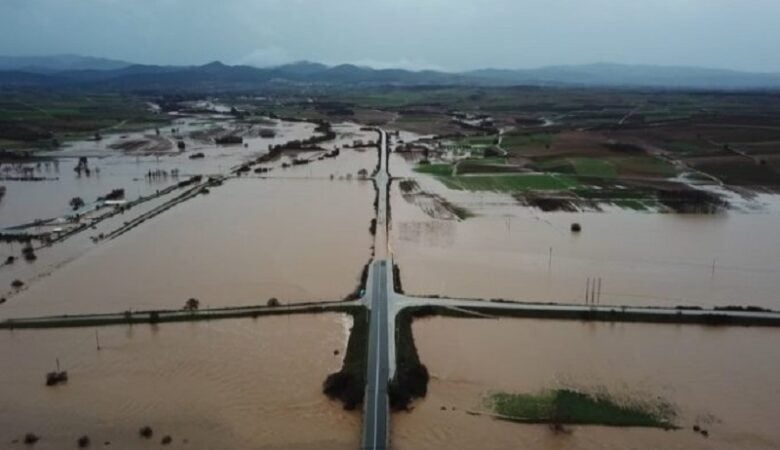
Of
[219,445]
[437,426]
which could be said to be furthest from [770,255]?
[219,445]

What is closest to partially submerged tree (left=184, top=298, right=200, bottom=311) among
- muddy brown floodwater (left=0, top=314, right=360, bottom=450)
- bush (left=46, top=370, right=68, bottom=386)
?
muddy brown floodwater (left=0, top=314, right=360, bottom=450)

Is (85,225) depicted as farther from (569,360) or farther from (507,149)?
(507,149)

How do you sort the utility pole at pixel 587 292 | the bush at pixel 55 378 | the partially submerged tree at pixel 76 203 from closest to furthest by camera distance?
the bush at pixel 55 378
the utility pole at pixel 587 292
the partially submerged tree at pixel 76 203

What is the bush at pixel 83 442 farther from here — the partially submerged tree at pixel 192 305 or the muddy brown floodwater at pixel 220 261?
the muddy brown floodwater at pixel 220 261

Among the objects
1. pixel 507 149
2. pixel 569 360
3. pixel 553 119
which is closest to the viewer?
pixel 569 360

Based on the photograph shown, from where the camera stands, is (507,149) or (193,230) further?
(507,149)

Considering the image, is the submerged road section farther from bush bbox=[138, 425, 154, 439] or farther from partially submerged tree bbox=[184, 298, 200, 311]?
partially submerged tree bbox=[184, 298, 200, 311]

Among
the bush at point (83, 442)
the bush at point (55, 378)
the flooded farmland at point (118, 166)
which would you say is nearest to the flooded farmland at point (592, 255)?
the bush at point (55, 378)
